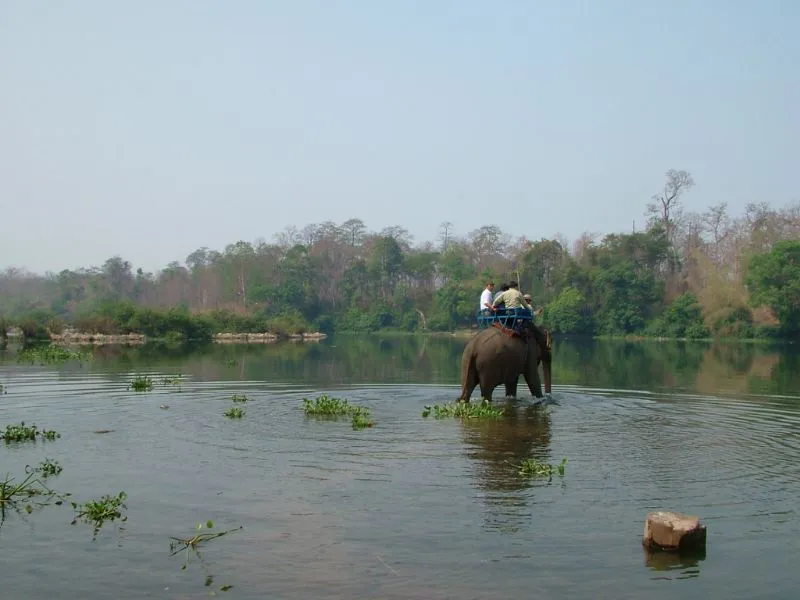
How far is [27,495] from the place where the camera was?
11.0 metres

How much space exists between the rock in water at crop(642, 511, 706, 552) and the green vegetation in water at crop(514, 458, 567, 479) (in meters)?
3.24

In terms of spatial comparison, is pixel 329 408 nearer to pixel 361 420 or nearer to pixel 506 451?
pixel 361 420

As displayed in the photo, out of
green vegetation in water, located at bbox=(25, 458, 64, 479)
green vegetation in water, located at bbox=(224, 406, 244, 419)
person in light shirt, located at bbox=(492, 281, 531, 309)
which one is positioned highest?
person in light shirt, located at bbox=(492, 281, 531, 309)

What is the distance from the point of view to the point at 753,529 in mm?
9547

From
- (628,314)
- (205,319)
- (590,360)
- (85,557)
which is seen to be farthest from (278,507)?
(628,314)

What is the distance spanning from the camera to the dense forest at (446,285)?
74.6 metres

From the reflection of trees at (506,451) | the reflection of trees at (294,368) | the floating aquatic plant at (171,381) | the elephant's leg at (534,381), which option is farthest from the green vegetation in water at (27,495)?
the reflection of trees at (294,368)

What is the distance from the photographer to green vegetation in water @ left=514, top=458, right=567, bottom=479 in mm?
12164

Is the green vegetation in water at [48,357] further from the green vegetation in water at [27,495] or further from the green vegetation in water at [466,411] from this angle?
the green vegetation in water at [27,495]

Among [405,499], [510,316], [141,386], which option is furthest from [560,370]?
[405,499]

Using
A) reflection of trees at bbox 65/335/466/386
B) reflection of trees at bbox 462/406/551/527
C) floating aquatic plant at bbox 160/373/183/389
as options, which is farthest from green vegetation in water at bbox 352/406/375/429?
reflection of trees at bbox 65/335/466/386

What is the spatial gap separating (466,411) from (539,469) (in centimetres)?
581

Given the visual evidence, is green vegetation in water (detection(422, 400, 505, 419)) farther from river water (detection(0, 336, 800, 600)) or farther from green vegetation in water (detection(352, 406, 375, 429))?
green vegetation in water (detection(352, 406, 375, 429))

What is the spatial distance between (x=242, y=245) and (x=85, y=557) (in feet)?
394
